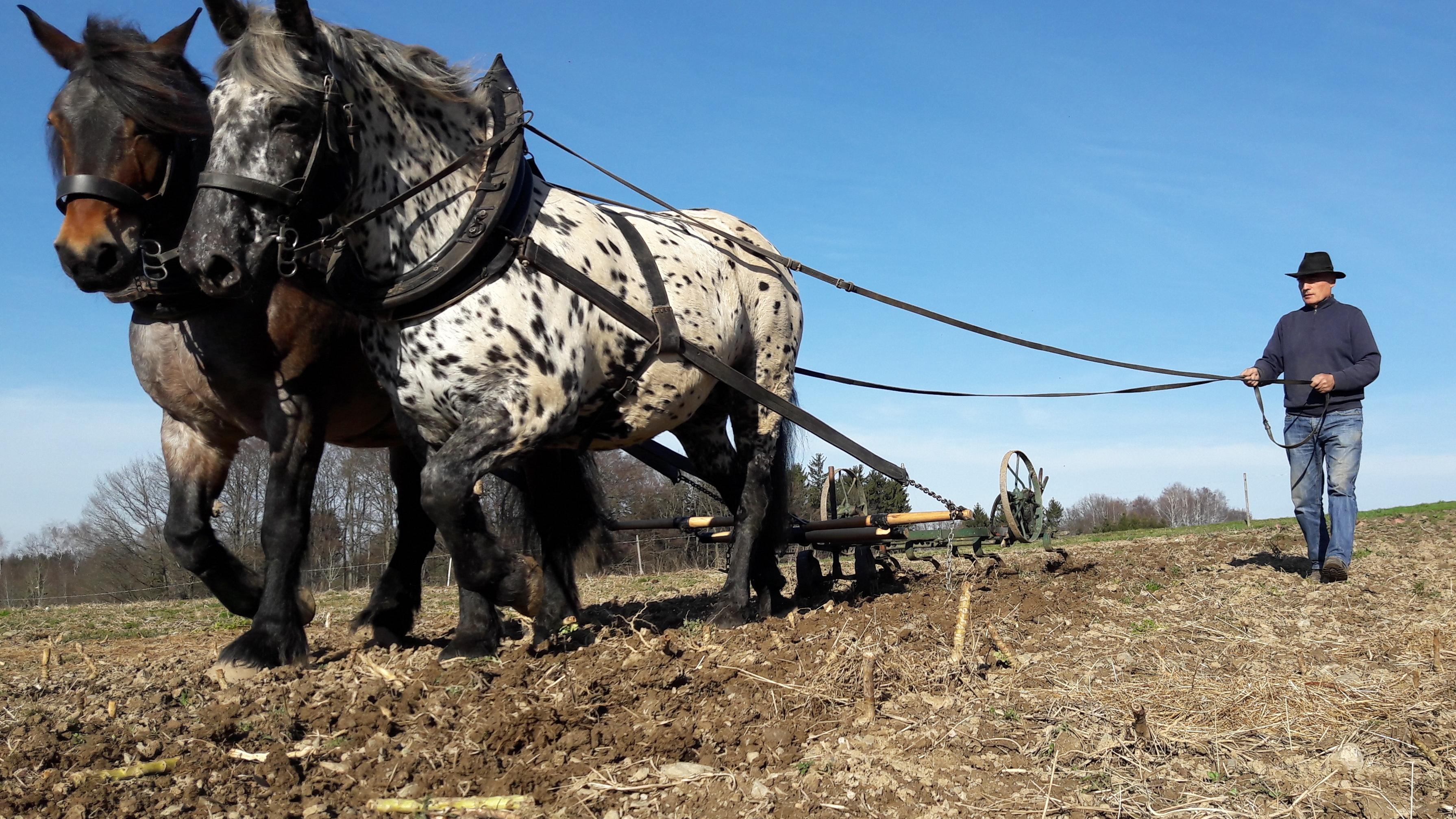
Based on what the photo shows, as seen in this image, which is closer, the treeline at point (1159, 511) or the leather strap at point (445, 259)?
the leather strap at point (445, 259)

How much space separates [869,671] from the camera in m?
3.30

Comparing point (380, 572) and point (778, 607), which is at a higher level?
point (778, 607)

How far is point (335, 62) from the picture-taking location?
3883 mm

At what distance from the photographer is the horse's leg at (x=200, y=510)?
4.51 meters

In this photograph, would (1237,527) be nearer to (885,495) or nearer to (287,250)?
(885,495)

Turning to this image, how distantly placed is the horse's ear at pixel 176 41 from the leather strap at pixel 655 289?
2.11m

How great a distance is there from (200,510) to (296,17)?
2254mm

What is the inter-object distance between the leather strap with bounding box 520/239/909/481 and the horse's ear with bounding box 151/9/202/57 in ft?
6.85

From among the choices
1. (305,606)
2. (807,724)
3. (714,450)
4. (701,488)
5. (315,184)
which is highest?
(315,184)

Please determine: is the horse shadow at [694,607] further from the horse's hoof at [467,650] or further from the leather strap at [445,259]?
the leather strap at [445,259]

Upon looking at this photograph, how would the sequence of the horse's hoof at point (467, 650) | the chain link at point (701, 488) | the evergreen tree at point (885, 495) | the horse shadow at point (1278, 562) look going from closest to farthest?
the horse's hoof at point (467, 650) < the chain link at point (701, 488) < the horse shadow at point (1278, 562) < the evergreen tree at point (885, 495)

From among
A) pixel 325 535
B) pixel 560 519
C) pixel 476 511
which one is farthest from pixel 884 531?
pixel 325 535

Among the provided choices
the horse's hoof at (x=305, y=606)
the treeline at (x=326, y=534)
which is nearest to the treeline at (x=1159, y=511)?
the treeline at (x=326, y=534)

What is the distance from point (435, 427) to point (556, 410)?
0.51m
